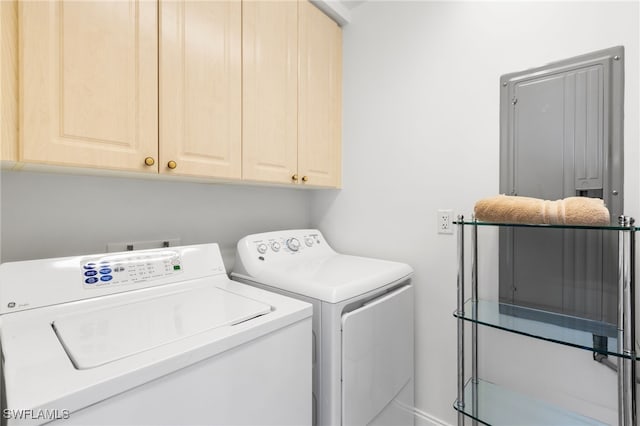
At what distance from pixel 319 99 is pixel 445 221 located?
1.00 m

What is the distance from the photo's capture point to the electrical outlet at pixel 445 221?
5.13 ft

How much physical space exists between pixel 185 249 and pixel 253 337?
633 mm

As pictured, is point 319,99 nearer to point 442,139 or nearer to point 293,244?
point 442,139

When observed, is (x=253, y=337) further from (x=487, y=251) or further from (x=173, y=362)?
(x=487, y=251)

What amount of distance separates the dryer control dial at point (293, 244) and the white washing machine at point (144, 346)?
0.49 meters

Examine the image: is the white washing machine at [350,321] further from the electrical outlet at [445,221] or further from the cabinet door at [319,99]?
the cabinet door at [319,99]

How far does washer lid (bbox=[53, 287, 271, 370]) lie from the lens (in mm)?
720

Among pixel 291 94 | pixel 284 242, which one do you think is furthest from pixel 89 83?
pixel 284 242

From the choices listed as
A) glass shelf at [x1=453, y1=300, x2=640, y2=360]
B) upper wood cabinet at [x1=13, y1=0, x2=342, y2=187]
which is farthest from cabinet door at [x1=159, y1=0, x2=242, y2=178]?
glass shelf at [x1=453, y1=300, x2=640, y2=360]

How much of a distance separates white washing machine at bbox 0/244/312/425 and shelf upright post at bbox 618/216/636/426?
38.3 inches

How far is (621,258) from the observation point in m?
0.94

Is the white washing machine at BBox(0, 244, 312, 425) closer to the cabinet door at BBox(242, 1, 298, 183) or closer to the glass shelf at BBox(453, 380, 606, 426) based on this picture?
the cabinet door at BBox(242, 1, 298, 183)

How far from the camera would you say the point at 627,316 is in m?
0.93

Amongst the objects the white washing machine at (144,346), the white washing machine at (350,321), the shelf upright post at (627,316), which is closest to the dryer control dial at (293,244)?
the white washing machine at (350,321)
